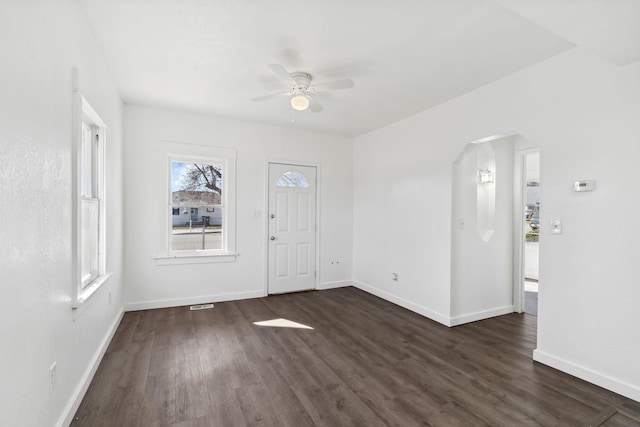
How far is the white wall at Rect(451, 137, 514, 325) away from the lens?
148 inches

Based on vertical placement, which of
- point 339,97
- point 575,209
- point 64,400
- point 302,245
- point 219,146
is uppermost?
point 339,97

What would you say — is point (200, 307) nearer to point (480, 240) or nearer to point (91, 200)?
point (91, 200)

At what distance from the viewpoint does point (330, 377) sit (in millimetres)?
2559

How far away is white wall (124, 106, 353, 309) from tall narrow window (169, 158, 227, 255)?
0.73 ft

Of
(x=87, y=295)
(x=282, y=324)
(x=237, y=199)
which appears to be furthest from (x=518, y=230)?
(x=87, y=295)

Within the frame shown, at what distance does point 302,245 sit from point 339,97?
2.53 meters

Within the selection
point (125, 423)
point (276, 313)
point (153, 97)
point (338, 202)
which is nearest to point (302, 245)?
point (338, 202)

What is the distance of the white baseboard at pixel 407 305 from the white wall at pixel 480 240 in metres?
0.13

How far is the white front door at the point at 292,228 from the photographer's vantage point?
4980mm

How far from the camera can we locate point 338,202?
552 centimetres

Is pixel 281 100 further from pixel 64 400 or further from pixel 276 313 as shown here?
pixel 64 400

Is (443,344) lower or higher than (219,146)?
lower

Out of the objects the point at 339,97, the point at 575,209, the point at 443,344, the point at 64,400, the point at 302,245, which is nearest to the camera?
the point at 64,400

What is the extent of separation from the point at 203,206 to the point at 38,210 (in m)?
3.00
